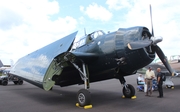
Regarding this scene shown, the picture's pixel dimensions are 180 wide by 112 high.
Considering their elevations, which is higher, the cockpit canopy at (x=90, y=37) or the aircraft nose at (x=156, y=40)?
the cockpit canopy at (x=90, y=37)

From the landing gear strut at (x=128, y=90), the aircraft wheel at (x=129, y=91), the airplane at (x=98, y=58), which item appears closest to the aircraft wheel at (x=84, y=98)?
the airplane at (x=98, y=58)

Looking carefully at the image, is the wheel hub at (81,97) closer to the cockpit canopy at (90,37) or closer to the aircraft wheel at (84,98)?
the aircraft wheel at (84,98)

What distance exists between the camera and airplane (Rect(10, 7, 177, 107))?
7.46 m

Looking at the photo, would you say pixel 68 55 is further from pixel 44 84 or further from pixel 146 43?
pixel 146 43

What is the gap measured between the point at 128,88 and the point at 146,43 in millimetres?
3726

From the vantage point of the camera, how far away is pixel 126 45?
7523mm

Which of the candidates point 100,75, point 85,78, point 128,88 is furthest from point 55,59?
point 128,88

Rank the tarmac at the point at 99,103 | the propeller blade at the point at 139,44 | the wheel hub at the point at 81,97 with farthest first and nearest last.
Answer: the wheel hub at the point at 81,97 < the tarmac at the point at 99,103 < the propeller blade at the point at 139,44

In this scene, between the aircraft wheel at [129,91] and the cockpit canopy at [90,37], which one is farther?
the aircraft wheel at [129,91]

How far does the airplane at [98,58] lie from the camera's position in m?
7.46

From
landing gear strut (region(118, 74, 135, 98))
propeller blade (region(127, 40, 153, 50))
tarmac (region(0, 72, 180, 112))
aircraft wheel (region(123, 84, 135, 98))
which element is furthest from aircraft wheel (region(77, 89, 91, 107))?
aircraft wheel (region(123, 84, 135, 98))

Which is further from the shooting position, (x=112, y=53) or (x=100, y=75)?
(x=100, y=75)

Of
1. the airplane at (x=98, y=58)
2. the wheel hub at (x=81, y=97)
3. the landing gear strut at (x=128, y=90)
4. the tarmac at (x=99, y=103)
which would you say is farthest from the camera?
the landing gear strut at (x=128, y=90)

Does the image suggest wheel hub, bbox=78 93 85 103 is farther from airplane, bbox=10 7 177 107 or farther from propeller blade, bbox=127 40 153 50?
propeller blade, bbox=127 40 153 50
